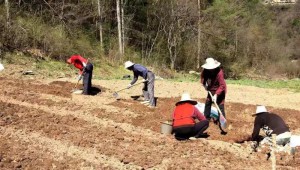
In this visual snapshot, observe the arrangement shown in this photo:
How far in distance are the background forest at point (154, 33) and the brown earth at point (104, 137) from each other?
7.16 meters

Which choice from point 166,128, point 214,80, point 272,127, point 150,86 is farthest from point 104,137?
point 150,86

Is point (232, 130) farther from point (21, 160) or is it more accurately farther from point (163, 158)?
point (21, 160)

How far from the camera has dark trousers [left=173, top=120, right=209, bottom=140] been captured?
7.66 m

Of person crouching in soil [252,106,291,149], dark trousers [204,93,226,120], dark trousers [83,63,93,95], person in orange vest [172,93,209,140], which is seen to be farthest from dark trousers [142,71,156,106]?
person crouching in soil [252,106,291,149]

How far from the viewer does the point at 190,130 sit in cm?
767

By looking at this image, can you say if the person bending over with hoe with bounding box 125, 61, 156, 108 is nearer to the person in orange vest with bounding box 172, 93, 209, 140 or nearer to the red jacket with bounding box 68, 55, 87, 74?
the red jacket with bounding box 68, 55, 87, 74

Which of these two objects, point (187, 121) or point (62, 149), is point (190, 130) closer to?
point (187, 121)

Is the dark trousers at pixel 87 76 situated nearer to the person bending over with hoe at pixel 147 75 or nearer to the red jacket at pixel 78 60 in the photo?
the red jacket at pixel 78 60

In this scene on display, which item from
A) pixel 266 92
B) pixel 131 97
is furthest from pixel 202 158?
pixel 266 92

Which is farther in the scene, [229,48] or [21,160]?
[229,48]

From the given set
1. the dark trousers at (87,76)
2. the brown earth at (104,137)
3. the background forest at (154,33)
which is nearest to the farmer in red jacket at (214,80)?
the brown earth at (104,137)

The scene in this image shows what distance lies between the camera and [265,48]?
40.2 metres

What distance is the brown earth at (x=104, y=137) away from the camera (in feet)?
21.6

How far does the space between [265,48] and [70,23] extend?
2196 cm
